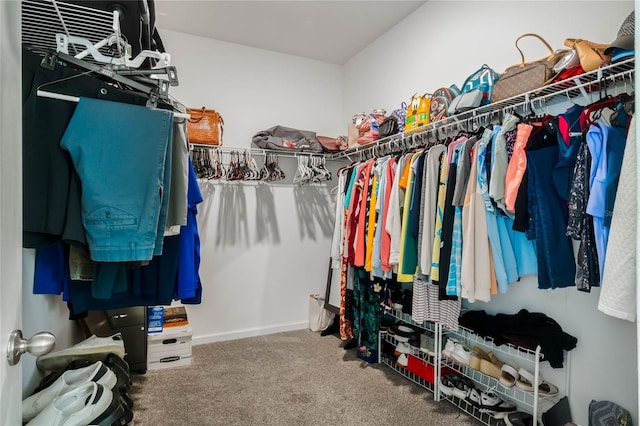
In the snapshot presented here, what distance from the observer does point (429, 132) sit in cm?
250

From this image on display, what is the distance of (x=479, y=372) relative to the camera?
2270 millimetres

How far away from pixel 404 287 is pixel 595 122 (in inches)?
69.4

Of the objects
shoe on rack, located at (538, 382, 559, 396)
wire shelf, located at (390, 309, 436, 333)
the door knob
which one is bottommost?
shoe on rack, located at (538, 382, 559, 396)

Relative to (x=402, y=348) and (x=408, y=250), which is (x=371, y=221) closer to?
(x=408, y=250)

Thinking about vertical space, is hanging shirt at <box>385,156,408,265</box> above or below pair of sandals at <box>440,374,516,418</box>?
above

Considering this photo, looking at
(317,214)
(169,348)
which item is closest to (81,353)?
(169,348)

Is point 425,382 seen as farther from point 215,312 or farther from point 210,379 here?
point 215,312

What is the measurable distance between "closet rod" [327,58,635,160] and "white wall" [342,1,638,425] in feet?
1.06

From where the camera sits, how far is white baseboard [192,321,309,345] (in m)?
3.32

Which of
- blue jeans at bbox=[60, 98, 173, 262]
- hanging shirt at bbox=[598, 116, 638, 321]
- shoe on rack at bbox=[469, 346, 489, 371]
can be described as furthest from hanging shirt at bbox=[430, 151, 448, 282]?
blue jeans at bbox=[60, 98, 173, 262]

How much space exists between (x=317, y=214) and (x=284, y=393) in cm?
194

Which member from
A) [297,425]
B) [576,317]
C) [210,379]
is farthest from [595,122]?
[210,379]

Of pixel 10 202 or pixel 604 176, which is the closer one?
pixel 10 202

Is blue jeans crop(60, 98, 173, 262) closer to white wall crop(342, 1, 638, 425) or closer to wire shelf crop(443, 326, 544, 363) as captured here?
wire shelf crop(443, 326, 544, 363)
